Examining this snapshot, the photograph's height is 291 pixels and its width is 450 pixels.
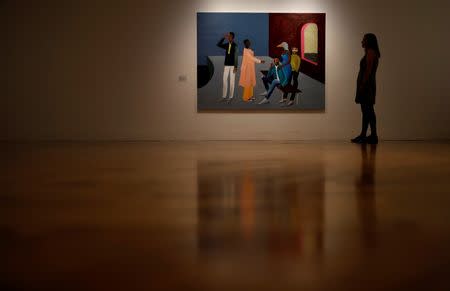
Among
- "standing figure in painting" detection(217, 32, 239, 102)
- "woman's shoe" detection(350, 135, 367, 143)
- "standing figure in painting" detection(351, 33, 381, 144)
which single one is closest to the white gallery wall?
"standing figure in painting" detection(217, 32, 239, 102)

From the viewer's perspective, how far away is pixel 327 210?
106 inches

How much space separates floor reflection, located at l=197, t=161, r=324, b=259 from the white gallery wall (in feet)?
17.7

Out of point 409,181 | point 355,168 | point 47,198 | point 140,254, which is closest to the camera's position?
point 140,254

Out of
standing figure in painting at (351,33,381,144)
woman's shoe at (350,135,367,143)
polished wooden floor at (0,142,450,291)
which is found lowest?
polished wooden floor at (0,142,450,291)

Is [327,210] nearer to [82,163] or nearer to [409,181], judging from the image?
[409,181]

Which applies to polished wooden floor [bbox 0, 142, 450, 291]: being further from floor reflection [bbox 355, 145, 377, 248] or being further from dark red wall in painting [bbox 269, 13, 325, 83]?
dark red wall in painting [bbox 269, 13, 325, 83]

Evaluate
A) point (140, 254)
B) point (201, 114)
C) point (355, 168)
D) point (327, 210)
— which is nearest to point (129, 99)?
point (201, 114)

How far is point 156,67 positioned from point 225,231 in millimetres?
7852

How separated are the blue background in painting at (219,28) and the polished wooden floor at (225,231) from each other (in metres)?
5.67

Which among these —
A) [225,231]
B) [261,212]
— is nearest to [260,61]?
[261,212]

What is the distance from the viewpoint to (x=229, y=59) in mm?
9812

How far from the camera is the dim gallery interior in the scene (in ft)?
9.58

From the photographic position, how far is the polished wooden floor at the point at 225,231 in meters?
1.59

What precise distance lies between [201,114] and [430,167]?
544 centimetres
